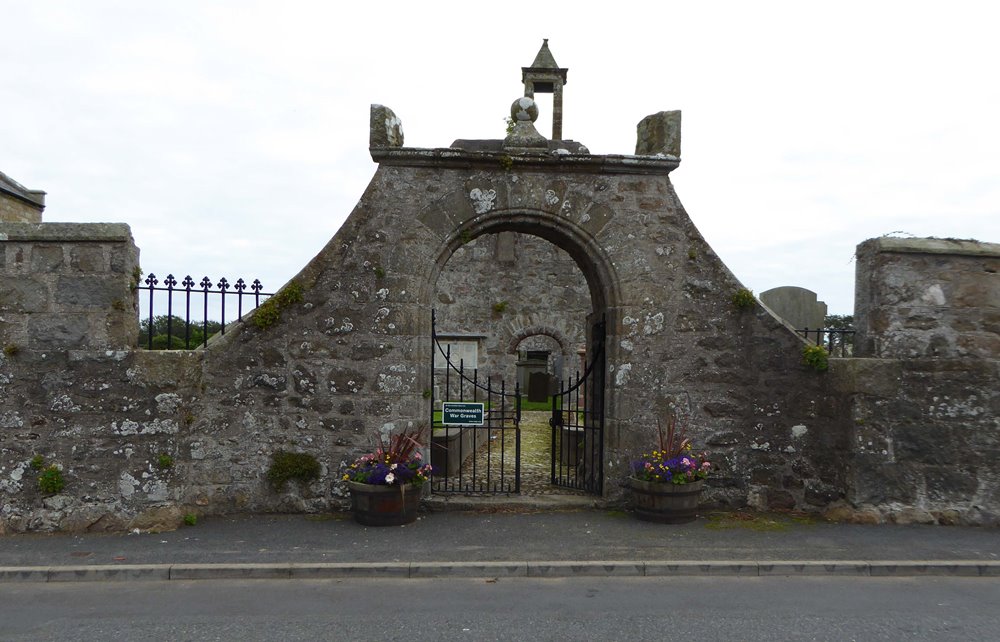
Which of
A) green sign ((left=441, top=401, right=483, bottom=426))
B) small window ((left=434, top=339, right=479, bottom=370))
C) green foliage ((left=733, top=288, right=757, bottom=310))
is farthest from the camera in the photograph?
small window ((left=434, top=339, right=479, bottom=370))

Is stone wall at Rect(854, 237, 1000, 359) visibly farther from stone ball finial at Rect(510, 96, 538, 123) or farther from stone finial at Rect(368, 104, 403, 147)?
stone finial at Rect(368, 104, 403, 147)

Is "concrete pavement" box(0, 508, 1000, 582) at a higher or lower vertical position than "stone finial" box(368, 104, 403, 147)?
lower

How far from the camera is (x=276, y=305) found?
6.88 metres

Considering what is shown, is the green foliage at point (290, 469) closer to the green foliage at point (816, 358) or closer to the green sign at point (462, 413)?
the green sign at point (462, 413)

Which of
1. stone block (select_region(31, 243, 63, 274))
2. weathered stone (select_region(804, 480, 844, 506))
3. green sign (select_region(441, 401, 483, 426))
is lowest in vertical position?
weathered stone (select_region(804, 480, 844, 506))

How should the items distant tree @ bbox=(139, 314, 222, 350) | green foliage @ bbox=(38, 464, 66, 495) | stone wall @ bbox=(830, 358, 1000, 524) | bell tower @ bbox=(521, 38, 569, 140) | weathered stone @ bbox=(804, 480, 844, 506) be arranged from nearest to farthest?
green foliage @ bbox=(38, 464, 66, 495) < stone wall @ bbox=(830, 358, 1000, 524) < weathered stone @ bbox=(804, 480, 844, 506) < distant tree @ bbox=(139, 314, 222, 350) < bell tower @ bbox=(521, 38, 569, 140)

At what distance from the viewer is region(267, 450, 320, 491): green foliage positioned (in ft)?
22.5

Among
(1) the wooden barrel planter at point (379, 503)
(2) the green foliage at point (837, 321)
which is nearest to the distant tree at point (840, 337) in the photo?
(2) the green foliage at point (837, 321)

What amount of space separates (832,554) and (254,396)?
547 centimetres

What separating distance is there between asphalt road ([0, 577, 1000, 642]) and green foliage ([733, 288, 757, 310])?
2788mm

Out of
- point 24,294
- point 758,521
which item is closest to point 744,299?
point 758,521

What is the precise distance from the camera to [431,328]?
7.45m

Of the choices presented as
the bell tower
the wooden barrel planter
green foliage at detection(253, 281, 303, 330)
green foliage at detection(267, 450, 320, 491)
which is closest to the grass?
the wooden barrel planter

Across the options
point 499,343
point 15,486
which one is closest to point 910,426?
point 15,486
